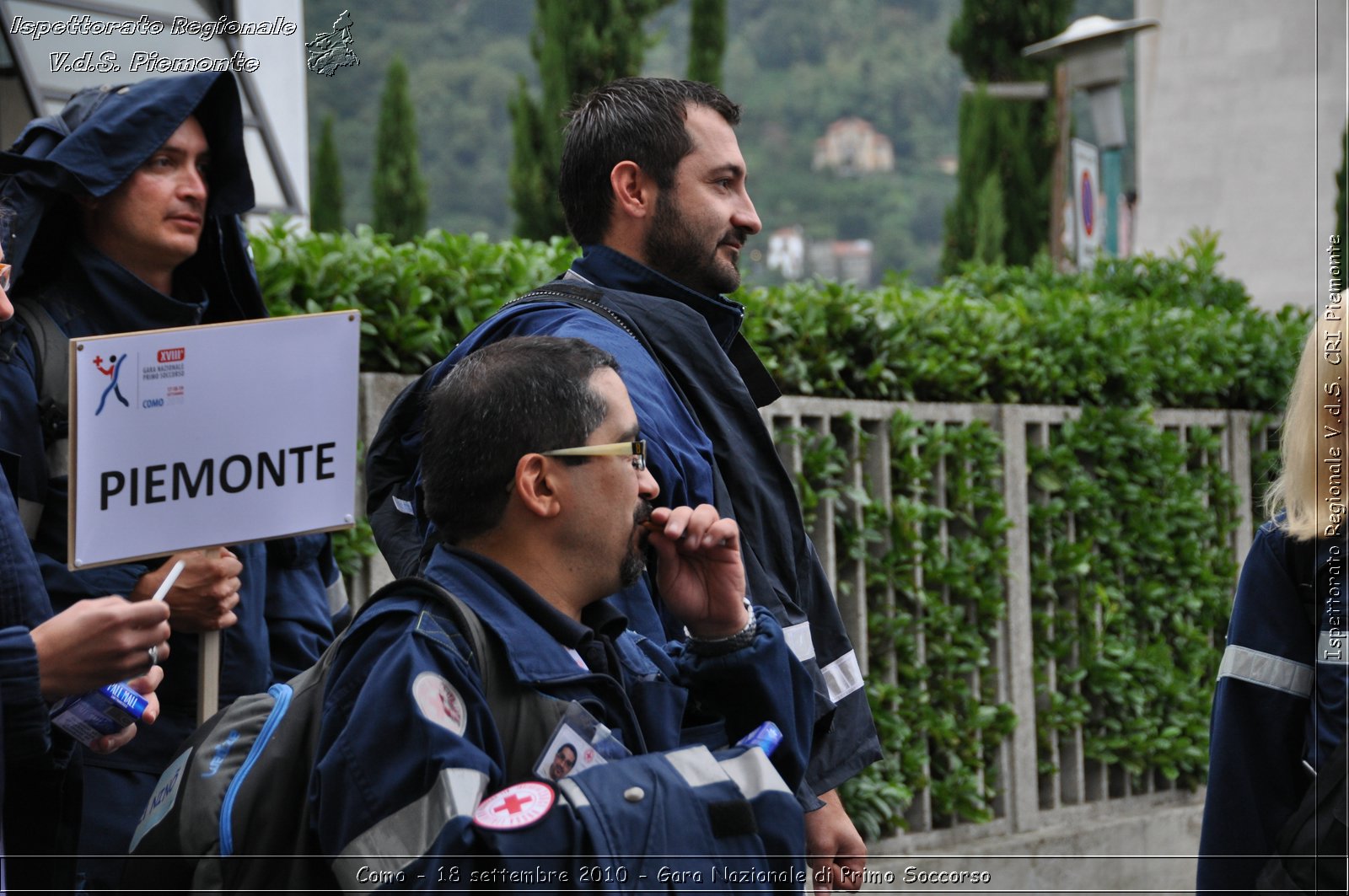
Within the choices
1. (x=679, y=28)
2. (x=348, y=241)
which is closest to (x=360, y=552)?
(x=348, y=241)

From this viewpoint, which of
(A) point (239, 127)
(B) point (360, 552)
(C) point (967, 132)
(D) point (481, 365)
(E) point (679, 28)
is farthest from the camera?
(E) point (679, 28)

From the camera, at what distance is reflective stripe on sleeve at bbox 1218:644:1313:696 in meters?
2.95

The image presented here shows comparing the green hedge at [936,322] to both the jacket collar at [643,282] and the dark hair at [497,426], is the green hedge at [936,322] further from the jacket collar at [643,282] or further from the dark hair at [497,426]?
the dark hair at [497,426]

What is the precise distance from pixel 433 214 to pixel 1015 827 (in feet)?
77.8

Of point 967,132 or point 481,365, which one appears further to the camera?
point 967,132

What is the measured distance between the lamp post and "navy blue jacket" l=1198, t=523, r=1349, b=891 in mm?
7525

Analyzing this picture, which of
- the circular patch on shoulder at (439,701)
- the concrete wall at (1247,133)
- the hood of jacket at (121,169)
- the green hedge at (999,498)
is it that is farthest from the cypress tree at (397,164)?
the circular patch on shoulder at (439,701)

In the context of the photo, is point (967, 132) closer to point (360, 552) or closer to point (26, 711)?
point (360, 552)

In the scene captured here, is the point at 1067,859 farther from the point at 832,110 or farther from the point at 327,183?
the point at 832,110

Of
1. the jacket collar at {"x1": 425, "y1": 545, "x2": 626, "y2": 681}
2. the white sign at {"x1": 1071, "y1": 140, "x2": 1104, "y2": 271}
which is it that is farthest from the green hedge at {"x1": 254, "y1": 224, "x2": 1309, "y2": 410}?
the jacket collar at {"x1": 425, "y1": 545, "x2": 626, "y2": 681}

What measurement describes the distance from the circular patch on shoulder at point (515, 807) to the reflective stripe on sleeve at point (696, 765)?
0.60 feet

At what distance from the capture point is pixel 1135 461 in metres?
7.10

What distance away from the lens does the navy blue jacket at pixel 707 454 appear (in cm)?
268

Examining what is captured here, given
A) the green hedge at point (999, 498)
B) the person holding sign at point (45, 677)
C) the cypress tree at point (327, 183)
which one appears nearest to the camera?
the person holding sign at point (45, 677)
